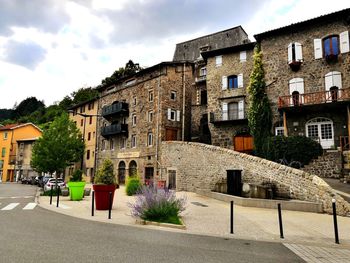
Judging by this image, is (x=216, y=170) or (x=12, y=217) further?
(x=216, y=170)

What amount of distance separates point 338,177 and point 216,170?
7.74 metres

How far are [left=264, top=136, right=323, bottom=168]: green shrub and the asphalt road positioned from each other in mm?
13631

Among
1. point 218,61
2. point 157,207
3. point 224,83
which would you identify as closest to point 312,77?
point 224,83

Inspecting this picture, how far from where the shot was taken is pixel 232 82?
88.5 ft

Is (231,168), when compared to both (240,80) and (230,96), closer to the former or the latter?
(230,96)

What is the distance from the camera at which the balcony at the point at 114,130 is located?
33.1m

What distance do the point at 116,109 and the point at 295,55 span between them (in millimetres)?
20748

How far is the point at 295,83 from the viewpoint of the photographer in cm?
2306

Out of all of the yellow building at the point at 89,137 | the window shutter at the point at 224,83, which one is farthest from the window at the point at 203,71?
the yellow building at the point at 89,137

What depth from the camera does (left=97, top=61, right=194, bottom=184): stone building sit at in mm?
29453

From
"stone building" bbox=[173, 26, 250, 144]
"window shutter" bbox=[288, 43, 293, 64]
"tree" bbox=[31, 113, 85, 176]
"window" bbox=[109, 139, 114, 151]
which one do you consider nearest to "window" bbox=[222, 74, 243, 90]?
"stone building" bbox=[173, 26, 250, 144]

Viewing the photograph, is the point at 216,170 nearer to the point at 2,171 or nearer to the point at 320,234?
the point at 320,234

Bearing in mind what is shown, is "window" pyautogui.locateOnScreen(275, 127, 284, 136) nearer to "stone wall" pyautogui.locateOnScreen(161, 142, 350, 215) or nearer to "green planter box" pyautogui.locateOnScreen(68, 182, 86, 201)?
"stone wall" pyautogui.locateOnScreen(161, 142, 350, 215)

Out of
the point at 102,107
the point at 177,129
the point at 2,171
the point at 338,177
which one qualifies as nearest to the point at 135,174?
the point at 177,129
